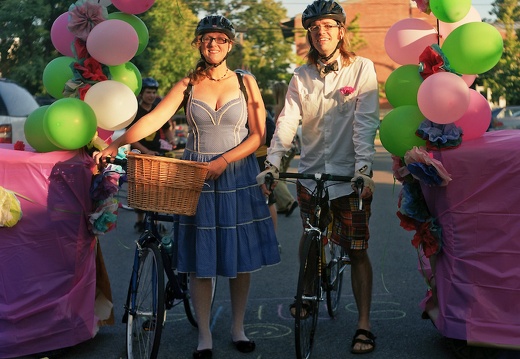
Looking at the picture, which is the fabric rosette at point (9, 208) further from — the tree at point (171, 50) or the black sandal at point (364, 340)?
the tree at point (171, 50)

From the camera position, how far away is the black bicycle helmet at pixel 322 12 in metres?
5.29

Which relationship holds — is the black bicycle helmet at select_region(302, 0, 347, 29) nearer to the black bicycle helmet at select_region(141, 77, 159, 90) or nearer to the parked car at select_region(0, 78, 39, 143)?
the black bicycle helmet at select_region(141, 77, 159, 90)

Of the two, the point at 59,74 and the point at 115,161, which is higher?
the point at 59,74

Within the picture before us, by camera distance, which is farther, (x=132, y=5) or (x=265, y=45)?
(x=265, y=45)

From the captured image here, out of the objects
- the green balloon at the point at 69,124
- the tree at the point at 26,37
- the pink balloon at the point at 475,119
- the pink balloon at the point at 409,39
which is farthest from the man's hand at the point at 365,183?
the tree at the point at 26,37

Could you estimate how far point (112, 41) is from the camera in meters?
5.50

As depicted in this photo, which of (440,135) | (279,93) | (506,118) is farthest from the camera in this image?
(506,118)

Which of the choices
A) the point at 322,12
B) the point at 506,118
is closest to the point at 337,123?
the point at 322,12

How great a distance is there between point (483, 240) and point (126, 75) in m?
2.65

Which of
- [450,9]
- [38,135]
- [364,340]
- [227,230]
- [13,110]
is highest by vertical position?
[450,9]

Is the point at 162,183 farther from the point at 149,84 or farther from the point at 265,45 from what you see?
the point at 265,45

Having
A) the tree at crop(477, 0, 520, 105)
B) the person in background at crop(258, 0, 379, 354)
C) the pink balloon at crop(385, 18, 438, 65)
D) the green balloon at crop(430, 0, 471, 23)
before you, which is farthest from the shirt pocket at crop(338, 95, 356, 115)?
the tree at crop(477, 0, 520, 105)

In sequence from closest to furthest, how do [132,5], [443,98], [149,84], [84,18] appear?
[443,98], [84,18], [132,5], [149,84]

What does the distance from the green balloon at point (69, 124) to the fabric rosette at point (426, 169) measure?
201 centimetres
